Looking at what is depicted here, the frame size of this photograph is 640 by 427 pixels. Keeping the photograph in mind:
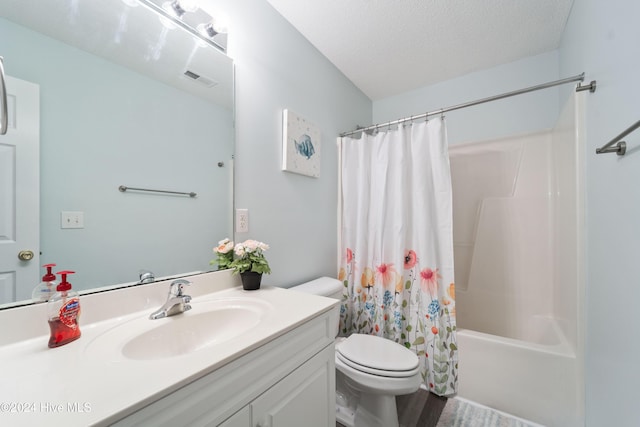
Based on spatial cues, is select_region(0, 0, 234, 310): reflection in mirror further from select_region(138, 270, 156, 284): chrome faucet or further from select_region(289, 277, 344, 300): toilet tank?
select_region(289, 277, 344, 300): toilet tank

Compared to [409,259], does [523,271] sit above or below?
below

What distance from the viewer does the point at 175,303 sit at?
876 millimetres

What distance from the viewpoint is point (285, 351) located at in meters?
0.77

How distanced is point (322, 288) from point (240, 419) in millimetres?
912

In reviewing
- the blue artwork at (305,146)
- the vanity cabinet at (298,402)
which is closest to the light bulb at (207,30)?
the blue artwork at (305,146)

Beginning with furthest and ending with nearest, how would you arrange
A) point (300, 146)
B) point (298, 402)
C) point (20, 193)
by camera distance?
point (300, 146)
point (298, 402)
point (20, 193)

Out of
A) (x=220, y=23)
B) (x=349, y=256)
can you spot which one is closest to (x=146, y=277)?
(x=220, y=23)

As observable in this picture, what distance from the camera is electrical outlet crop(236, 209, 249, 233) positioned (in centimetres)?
123

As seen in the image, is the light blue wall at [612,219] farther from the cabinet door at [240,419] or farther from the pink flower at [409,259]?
the cabinet door at [240,419]

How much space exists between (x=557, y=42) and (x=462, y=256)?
5.44ft

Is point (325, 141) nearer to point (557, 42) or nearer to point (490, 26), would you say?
point (490, 26)

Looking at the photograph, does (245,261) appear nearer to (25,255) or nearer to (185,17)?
(25,255)

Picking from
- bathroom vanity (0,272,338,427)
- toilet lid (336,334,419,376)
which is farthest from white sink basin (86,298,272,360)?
toilet lid (336,334,419,376)

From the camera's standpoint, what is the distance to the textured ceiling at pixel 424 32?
1398mm
